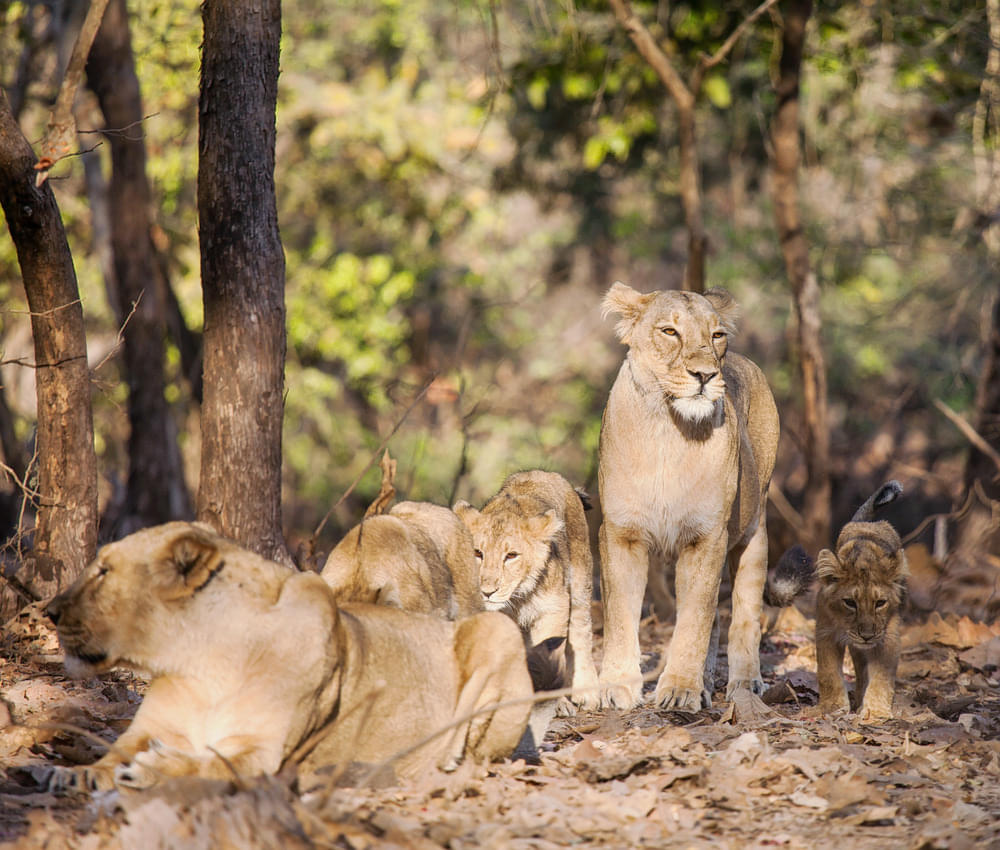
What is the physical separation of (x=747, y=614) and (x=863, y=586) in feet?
3.13

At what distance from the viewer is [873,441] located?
70.4 feet

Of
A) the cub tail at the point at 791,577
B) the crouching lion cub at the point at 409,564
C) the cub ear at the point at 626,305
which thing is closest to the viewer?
the crouching lion cub at the point at 409,564

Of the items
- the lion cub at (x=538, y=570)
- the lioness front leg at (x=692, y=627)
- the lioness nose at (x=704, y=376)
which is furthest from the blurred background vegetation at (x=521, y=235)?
the lioness front leg at (x=692, y=627)

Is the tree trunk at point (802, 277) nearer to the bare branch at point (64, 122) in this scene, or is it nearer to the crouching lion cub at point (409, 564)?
the crouching lion cub at point (409, 564)

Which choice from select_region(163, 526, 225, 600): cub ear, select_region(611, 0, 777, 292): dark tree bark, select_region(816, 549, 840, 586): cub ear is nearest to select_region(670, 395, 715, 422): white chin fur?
select_region(816, 549, 840, 586): cub ear

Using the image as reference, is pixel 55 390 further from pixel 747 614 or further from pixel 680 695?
pixel 747 614

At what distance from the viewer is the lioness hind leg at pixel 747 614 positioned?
7219 millimetres

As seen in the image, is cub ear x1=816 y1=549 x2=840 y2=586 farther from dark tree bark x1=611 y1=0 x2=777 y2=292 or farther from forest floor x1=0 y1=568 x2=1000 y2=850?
dark tree bark x1=611 y1=0 x2=777 y2=292

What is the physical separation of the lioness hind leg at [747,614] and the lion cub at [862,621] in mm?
469

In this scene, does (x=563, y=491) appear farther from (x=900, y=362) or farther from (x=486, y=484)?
(x=900, y=362)

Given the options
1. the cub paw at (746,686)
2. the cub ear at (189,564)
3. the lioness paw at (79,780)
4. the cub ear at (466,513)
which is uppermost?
the cub ear at (189,564)

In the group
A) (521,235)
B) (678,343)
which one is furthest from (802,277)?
(521,235)

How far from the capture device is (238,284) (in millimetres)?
6477

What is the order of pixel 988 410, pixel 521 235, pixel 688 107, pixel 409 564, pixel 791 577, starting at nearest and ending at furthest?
pixel 409 564 → pixel 791 577 → pixel 688 107 → pixel 988 410 → pixel 521 235
